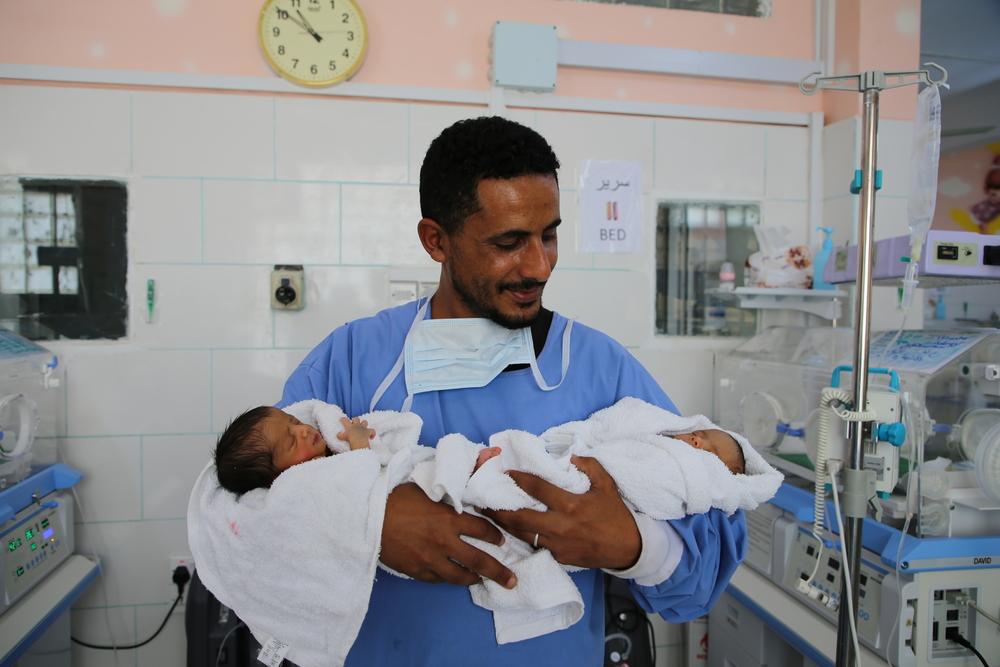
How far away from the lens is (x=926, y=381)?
159 centimetres

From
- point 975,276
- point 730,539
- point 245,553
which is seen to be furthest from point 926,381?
point 245,553

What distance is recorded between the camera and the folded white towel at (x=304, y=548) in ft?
2.95

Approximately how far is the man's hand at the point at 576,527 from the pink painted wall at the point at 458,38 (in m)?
1.86

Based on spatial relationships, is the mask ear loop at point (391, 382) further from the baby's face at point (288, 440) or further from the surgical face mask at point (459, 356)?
the baby's face at point (288, 440)

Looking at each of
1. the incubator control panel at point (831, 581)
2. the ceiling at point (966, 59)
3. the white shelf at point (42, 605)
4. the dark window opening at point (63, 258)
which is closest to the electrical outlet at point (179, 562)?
the white shelf at point (42, 605)

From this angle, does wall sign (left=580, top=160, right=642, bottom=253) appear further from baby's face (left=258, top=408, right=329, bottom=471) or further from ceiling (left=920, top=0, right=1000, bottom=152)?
ceiling (left=920, top=0, right=1000, bottom=152)

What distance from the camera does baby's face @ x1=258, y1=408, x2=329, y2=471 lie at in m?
1.06

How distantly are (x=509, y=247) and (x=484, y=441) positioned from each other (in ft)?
1.17

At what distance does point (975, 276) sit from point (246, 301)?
2.22 m

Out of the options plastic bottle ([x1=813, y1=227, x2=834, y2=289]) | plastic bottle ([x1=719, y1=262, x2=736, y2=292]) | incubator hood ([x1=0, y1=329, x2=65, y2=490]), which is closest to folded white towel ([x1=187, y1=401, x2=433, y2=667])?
incubator hood ([x1=0, y1=329, x2=65, y2=490])

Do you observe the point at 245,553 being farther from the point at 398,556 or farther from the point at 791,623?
the point at 791,623

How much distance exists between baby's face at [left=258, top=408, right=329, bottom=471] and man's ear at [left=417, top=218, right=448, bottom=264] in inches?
15.5

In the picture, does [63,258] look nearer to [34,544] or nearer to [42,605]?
[34,544]

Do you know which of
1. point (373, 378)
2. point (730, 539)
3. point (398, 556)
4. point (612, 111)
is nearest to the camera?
point (398, 556)
